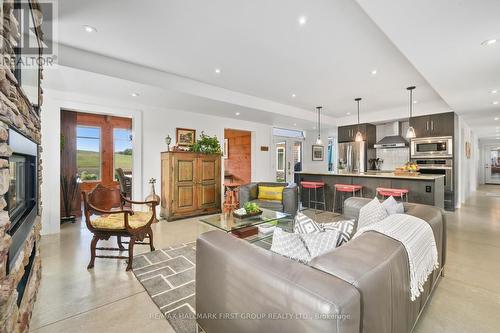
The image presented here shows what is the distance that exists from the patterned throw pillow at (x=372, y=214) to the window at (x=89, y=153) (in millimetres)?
6684

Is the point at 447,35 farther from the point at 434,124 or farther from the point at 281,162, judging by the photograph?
the point at 281,162

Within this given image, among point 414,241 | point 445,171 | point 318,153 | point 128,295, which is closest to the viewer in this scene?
point 414,241

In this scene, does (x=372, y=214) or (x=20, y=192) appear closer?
(x=20, y=192)

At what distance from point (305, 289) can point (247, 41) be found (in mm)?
2728

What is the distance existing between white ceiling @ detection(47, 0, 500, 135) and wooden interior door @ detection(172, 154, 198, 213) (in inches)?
46.7

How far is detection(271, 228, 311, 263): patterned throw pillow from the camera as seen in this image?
1317 millimetres

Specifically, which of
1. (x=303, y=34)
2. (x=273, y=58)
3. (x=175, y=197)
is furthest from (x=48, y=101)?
(x=303, y=34)

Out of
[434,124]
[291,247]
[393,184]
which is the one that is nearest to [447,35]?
[291,247]

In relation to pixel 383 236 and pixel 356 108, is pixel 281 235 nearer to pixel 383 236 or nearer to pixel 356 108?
pixel 383 236

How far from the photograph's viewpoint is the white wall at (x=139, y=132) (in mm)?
3857

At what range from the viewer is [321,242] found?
4.53 ft

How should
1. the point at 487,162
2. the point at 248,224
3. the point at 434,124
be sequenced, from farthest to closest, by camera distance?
the point at 487,162
the point at 434,124
the point at 248,224

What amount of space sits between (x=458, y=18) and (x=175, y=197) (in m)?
4.69

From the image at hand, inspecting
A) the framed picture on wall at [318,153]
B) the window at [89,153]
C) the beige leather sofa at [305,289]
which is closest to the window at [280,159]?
the framed picture on wall at [318,153]
